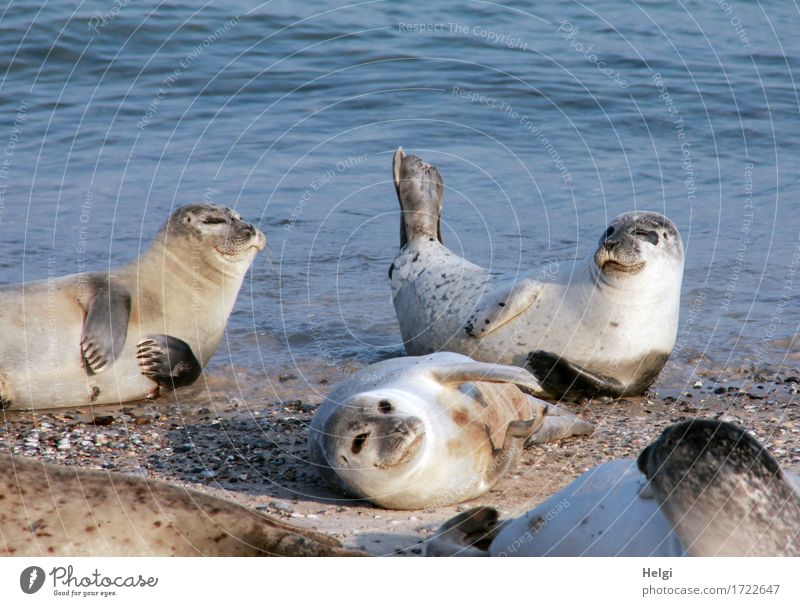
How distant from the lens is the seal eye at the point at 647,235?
775cm

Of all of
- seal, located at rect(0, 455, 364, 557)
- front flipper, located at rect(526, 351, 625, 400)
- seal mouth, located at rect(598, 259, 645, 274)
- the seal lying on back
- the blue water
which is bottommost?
the blue water

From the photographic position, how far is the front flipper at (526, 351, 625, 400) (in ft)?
24.8

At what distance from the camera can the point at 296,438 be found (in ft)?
22.3

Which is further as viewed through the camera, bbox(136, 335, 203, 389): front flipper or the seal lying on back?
bbox(136, 335, 203, 389): front flipper

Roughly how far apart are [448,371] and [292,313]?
11.1 ft

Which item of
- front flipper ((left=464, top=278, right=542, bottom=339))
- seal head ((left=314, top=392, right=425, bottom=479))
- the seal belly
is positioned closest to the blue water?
front flipper ((left=464, top=278, right=542, bottom=339))

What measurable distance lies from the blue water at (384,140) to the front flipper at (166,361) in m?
0.61

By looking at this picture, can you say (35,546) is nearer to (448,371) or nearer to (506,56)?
(448,371)

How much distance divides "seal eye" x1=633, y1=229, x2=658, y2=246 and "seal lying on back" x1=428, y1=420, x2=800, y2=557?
3.57 meters

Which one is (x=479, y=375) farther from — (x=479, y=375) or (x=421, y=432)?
(x=421, y=432)

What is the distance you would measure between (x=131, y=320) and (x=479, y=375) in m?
2.60

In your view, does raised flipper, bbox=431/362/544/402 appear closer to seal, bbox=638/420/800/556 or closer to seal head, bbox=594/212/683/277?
seal head, bbox=594/212/683/277

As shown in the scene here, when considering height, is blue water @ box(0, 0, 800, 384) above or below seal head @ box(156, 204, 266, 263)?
below

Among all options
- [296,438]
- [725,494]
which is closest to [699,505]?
[725,494]
